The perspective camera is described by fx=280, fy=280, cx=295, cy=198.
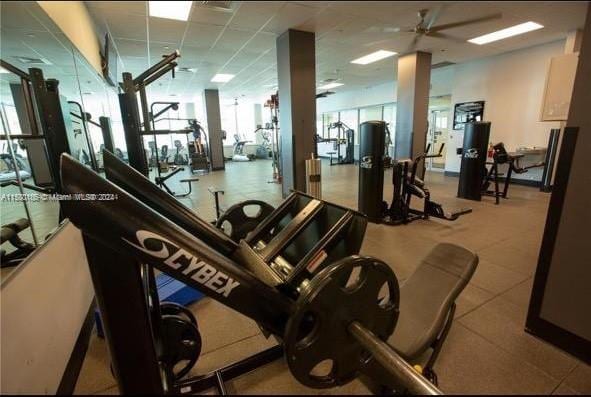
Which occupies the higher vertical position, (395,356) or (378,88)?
(378,88)

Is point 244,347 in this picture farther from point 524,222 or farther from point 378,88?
point 378,88

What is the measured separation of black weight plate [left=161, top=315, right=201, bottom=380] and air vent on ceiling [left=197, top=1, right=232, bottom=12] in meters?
1.35

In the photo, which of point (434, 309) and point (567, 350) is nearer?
point (434, 309)

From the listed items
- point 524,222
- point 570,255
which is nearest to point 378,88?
point 524,222

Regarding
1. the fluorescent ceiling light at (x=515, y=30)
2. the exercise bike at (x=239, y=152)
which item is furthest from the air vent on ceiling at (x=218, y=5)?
the exercise bike at (x=239, y=152)

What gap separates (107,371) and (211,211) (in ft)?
11.7

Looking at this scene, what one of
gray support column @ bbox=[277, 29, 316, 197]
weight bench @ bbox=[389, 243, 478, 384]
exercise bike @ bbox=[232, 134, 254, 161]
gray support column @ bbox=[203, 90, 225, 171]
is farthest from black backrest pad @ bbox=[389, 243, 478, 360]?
exercise bike @ bbox=[232, 134, 254, 161]

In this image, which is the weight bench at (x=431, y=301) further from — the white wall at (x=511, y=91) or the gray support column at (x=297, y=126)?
the white wall at (x=511, y=91)

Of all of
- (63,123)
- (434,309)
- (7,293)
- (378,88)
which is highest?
(378,88)

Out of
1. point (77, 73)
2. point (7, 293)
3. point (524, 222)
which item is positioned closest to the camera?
point (7, 293)

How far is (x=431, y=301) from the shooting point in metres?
1.33

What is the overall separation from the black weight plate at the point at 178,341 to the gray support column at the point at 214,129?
389 inches

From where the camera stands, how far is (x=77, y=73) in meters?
2.03

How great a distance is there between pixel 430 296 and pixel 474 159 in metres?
4.99
